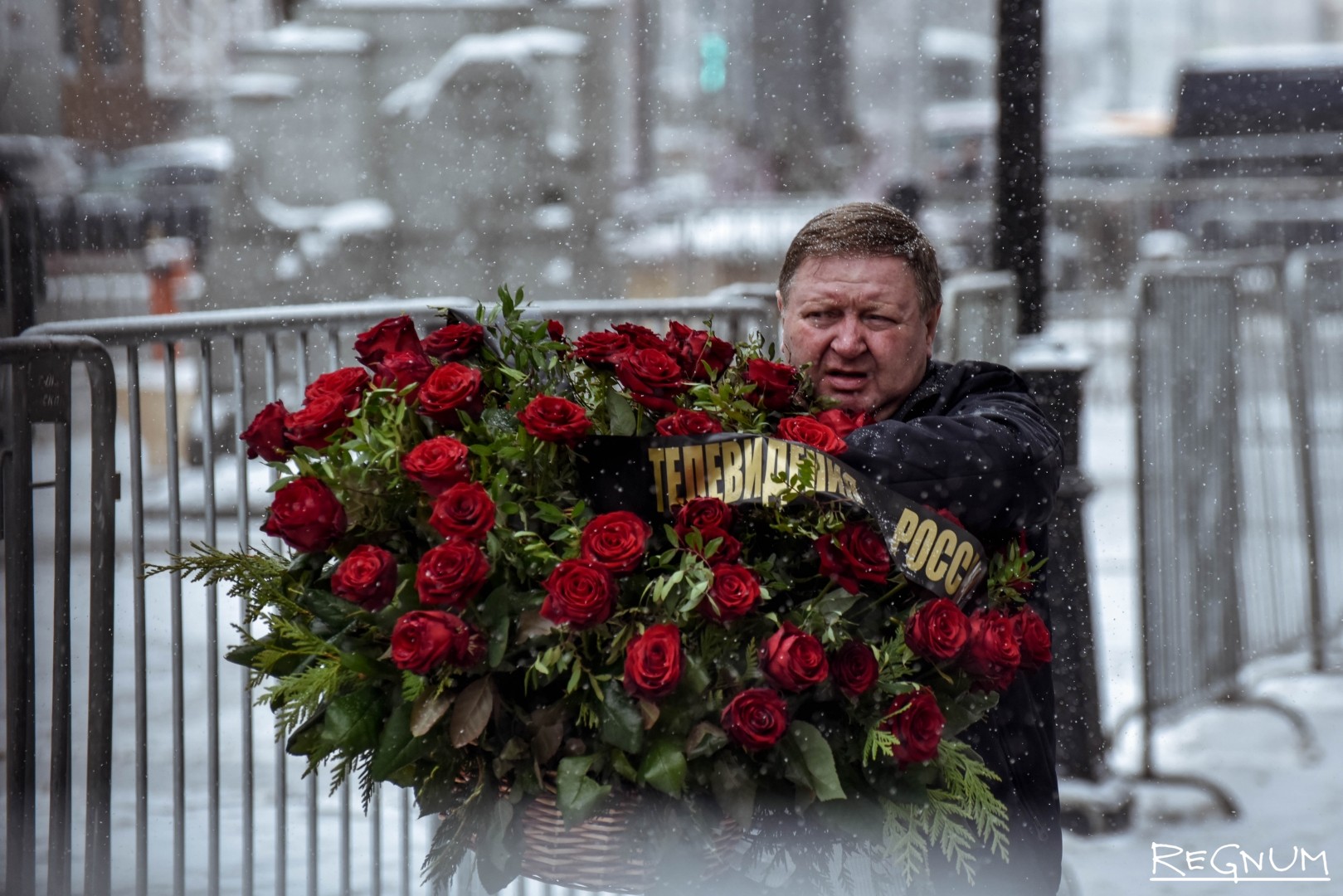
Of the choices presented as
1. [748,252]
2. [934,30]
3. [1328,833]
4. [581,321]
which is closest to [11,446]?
[581,321]

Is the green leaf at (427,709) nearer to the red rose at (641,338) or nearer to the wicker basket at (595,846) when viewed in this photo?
the wicker basket at (595,846)

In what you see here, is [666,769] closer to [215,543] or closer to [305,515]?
[305,515]

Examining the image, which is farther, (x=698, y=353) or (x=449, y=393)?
(x=698, y=353)

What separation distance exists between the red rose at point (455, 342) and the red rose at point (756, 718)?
53cm

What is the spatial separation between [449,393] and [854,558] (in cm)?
47

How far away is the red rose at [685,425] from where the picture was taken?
1505 millimetres

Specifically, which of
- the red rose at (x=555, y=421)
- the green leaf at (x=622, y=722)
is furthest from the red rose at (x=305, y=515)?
the green leaf at (x=622, y=722)

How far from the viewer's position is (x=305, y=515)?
141 cm

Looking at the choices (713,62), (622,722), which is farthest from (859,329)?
(713,62)

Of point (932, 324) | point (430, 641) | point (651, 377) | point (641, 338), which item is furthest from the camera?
point (932, 324)

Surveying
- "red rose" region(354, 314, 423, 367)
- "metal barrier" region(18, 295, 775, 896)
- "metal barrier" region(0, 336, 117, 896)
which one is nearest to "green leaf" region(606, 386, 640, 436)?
"red rose" region(354, 314, 423, 367)

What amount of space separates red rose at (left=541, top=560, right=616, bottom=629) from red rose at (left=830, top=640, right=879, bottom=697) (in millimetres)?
247

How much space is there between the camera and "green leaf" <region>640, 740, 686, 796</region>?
1370 millimetres

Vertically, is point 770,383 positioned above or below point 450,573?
above
